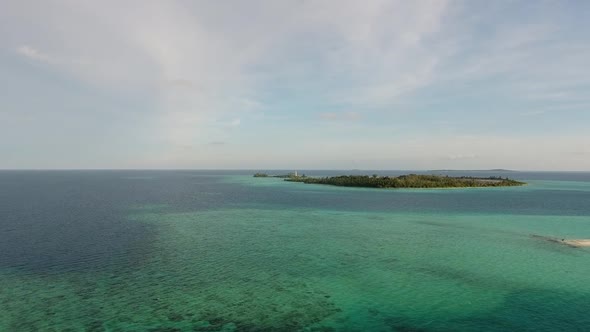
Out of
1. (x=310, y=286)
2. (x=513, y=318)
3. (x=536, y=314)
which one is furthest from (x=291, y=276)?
(x=536, y=314)

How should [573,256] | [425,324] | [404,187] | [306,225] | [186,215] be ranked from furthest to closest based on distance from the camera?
[404,187] < [186,215] < [306,225] < [573,256] < [425,324]

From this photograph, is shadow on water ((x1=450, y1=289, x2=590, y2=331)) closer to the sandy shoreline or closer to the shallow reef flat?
the shallow reef flat

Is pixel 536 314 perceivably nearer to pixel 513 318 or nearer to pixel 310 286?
pixel 513 318

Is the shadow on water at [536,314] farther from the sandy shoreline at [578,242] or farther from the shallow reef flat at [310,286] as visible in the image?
the sandy shoreline at [578,242]

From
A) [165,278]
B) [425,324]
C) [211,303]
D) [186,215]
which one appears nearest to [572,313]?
[425,324]

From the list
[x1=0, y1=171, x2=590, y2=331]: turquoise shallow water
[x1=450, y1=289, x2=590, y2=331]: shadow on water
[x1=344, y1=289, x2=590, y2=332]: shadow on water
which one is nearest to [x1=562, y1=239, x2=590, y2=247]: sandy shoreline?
[x1=0, y1=171, x2=590, y2=331]: turquoise shallow water

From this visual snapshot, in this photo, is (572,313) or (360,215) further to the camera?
(360,215)

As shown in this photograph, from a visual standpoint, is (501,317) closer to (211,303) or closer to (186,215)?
(211,303)

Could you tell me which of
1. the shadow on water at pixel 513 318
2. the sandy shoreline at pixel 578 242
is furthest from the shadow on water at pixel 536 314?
the sandy shoreline at pixel 578 242
